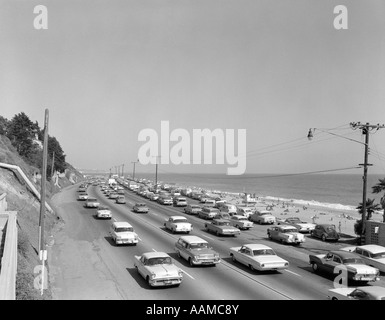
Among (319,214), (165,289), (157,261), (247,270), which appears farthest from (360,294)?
(319,214)

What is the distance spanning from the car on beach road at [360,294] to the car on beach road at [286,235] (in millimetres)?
14309

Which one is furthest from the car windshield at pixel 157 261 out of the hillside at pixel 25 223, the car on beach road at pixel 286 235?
the car on beach road at pixel 286 235

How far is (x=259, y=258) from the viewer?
19562 mm

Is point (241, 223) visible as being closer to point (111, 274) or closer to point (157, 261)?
point (111, 274)

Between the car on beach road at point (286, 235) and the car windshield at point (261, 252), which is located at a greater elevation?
the car windshield at point (261, 252)

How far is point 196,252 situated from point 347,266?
8217mm

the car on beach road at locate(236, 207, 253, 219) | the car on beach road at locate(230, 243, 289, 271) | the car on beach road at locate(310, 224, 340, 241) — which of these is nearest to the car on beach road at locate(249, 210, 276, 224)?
the car on beach road at locate(236, 207, 253, 219)

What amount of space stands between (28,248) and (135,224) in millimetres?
16169

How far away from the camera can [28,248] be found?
2022 cm

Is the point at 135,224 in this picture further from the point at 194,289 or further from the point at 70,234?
the point at 194,289

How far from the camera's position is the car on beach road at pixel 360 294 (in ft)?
42.5

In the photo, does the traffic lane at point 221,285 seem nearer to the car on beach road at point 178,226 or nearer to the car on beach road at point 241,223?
the car on beach road at point 178,226
